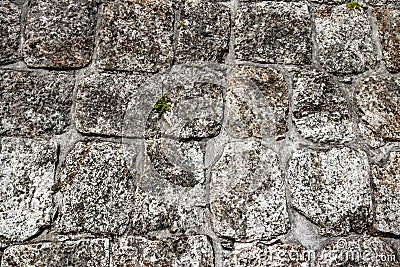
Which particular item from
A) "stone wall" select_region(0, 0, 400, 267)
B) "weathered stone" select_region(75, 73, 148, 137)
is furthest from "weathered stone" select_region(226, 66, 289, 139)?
"weathered stone" select_region(75, 73, 148, 137)

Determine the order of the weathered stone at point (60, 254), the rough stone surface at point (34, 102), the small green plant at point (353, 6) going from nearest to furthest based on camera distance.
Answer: the weathered stone at point (60, 254) → the rough stone surface at point (34, 102) → the small green plant at point (353, 6)

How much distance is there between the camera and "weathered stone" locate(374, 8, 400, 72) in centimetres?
180

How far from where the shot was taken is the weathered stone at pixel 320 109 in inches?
66.5

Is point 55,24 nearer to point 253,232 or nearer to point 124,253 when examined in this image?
point 124,253

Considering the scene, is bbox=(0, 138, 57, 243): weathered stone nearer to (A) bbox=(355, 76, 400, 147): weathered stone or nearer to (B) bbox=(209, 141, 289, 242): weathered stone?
(B) bbox=(209, 141, 289, 242): weathered stone

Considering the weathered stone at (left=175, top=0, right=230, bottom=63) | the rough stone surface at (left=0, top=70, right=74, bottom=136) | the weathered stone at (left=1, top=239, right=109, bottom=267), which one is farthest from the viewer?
the weathered stone at (left=175, top=0, right=230, bottom=63)

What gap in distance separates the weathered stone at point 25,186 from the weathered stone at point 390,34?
1278 mm

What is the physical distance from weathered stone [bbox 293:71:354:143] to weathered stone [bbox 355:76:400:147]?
58 millimetres

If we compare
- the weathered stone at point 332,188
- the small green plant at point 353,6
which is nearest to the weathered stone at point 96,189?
the weathered stone at point 332,188

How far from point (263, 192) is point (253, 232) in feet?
0.46

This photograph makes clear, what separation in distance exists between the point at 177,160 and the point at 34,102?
1.76ft

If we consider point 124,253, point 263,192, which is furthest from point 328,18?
point 124,253

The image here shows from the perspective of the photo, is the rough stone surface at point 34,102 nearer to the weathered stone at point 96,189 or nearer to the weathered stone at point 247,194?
the weathered stone at point 96,189

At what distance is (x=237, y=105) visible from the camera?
170cm
